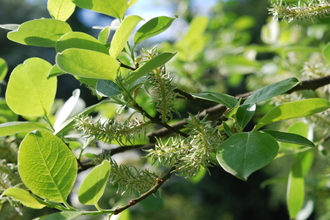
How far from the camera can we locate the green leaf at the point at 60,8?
39 centimetres

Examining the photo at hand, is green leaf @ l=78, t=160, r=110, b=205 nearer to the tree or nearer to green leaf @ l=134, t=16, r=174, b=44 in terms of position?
the tree

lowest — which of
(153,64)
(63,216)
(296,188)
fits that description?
(296,188)

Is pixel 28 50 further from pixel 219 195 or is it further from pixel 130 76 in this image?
pixel 130 76

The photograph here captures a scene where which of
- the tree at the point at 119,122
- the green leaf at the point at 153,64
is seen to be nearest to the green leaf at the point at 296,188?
the tree at the point at 119,122

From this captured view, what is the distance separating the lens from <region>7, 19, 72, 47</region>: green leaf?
1.21ft

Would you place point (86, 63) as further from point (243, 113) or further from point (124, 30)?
point (243, 113)

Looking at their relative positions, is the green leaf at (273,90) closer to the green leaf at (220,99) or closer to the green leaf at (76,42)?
the green leaf at (220,99)

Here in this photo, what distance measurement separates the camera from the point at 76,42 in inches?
13.5

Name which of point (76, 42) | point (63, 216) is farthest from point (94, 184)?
point (76, 42)

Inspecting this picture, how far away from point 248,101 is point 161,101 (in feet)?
0.30

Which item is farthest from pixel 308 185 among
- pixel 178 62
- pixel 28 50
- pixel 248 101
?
pixel 28 50

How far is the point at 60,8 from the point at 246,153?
0.91 ft

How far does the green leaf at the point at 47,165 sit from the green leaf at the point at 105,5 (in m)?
0.15

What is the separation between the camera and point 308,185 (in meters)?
0.95
